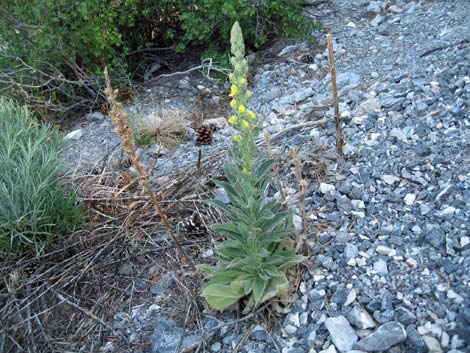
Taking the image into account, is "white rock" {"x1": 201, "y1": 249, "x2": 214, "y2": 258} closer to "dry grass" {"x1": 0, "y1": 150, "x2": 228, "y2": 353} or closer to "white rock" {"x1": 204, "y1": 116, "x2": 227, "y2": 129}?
"dry grass" {"x1": 0, "y1": 150, "x2": 228, "y2": 353}

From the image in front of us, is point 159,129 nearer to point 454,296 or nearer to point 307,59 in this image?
point 307,59

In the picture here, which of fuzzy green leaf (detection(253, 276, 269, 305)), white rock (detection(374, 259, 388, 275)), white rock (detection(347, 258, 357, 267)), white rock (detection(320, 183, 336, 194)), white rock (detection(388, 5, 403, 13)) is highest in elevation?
white rock (detection(388, 5, 403, 13))

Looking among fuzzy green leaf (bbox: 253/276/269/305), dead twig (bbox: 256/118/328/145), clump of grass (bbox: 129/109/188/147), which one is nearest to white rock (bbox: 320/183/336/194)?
dead twig (bbox: 256/118/328/145)

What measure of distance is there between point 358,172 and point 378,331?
43.6 inches

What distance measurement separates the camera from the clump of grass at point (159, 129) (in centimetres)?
400

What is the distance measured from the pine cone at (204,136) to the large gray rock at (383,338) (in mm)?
2205

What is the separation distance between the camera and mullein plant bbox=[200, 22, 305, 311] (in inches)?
84.0

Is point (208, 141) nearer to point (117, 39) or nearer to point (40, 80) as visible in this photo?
point (117, 39)

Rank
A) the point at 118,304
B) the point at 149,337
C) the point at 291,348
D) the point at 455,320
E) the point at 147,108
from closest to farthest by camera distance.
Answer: the point at 455,320, the point at 291,348, the point at 149,337, the point at 118,304, the point at 147,108

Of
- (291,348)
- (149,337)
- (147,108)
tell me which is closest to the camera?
(291,348)

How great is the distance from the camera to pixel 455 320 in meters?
2.00

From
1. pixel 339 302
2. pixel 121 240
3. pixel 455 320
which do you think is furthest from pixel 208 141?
pixel 455 320

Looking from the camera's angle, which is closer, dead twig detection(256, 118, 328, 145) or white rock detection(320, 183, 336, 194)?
white rock detection(320, 183, 336, 194)

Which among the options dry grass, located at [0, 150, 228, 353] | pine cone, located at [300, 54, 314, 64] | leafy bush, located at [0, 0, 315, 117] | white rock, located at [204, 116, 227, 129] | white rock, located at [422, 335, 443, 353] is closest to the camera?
white rock, located at [422, 335, 443, 353]
